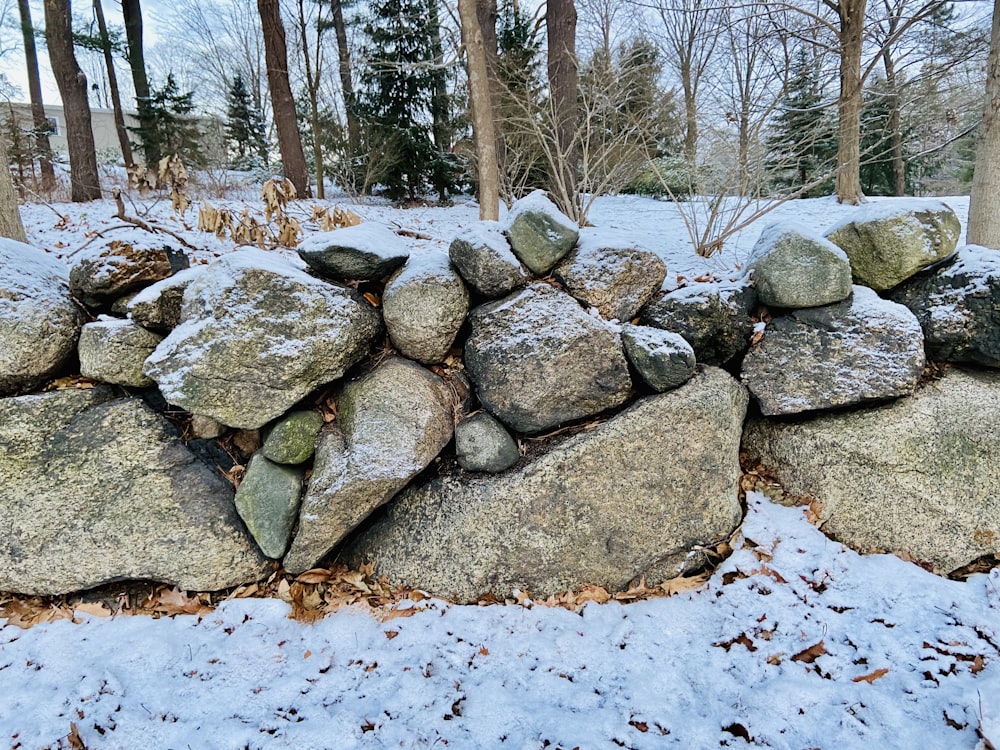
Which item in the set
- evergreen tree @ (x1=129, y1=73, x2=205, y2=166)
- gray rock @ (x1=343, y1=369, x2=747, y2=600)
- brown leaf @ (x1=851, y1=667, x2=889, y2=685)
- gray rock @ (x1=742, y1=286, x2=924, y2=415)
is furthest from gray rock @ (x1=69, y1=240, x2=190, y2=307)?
evergreen tree @ (x1=129, y1=73, x2=205, y2=166)

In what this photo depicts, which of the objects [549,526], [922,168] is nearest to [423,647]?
[549,526]

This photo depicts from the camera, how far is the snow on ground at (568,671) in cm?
181

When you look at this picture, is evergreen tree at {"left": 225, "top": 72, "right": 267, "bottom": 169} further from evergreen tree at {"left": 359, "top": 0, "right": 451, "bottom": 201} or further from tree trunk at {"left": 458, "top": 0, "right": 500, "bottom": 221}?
tree trunk at {"left": 458, "top": 0, "right": 500, "bottom": 221}

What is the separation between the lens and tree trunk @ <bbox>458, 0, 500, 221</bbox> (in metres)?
5.69

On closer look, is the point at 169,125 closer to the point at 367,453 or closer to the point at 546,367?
the point at 367,453

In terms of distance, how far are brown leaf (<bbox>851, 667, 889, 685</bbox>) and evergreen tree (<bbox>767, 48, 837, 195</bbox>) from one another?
433cm

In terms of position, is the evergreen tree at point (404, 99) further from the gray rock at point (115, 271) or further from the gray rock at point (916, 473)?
the gray rock at point (916, 473)

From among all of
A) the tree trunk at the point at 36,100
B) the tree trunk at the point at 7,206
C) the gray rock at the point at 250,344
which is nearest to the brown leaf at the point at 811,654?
the gray rock at the point at 250,344

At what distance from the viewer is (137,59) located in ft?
41.3

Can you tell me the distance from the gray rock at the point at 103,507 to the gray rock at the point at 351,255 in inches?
49.0

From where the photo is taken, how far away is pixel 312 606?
245 cm

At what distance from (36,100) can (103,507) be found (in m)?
16.3

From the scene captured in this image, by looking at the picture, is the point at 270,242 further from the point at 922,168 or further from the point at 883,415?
the point at 922,168

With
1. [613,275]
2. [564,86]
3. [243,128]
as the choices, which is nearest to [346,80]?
[243,128]
